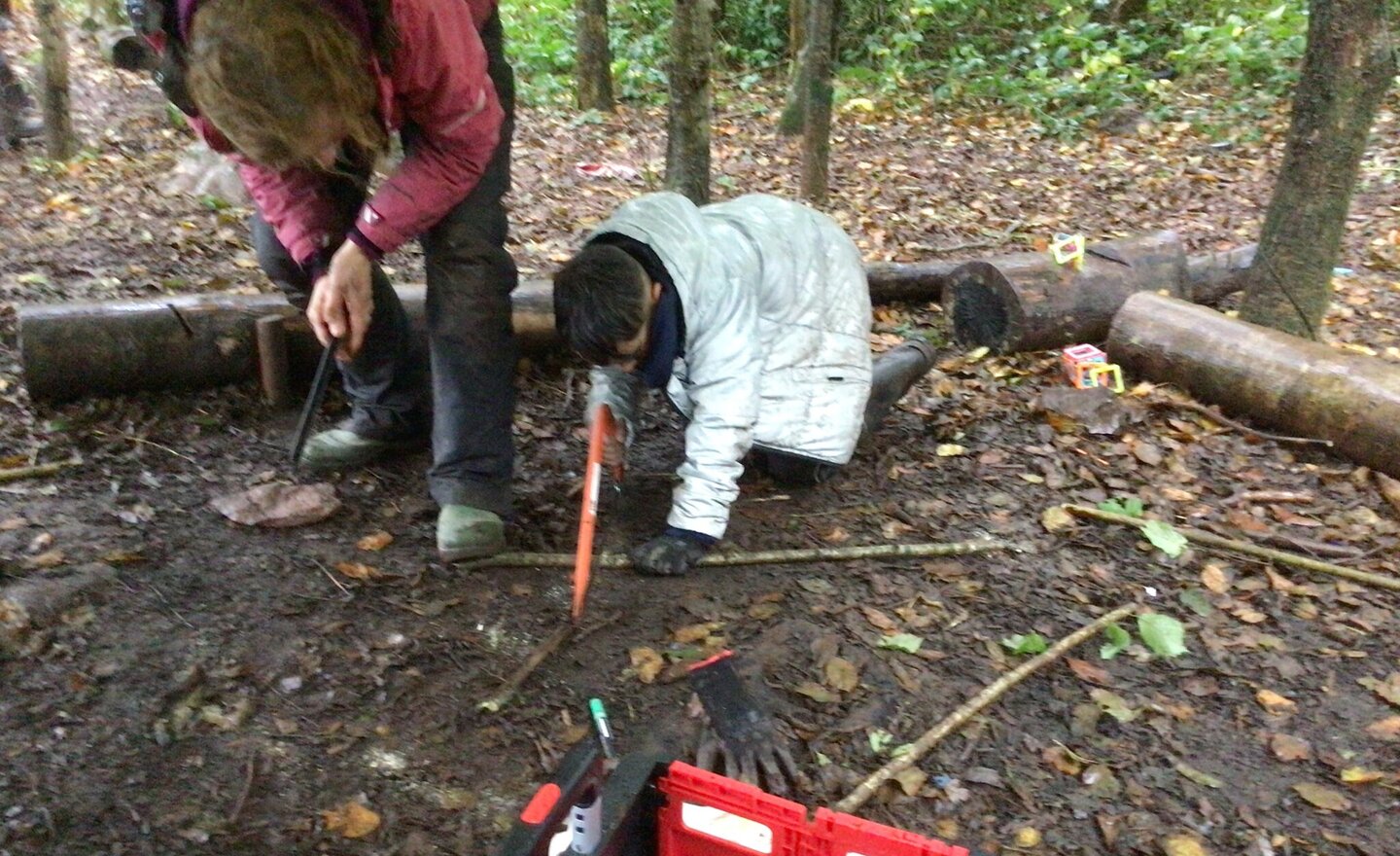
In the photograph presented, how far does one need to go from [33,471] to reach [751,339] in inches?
Result: 87.4

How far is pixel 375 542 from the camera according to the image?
286cm

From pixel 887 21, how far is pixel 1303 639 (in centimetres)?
966

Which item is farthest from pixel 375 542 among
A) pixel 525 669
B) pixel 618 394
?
pixel 618 394

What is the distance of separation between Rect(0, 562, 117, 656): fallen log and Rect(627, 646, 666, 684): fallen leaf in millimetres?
1382

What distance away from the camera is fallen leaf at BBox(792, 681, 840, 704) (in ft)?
7.83

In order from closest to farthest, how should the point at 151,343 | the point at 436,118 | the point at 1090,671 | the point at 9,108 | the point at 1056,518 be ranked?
the point at 436,118 → the point at 1090,671 → the point at 1056,518 → the point at 151,343 → the point at 9,108

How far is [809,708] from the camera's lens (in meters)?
2.37

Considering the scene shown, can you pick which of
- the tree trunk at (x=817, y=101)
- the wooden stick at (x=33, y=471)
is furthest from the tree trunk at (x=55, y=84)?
the tree trunk at (x=817, y=101)

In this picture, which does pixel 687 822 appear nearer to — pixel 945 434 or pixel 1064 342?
pixel 945 434

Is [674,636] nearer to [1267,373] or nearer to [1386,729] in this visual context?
[1386,729]

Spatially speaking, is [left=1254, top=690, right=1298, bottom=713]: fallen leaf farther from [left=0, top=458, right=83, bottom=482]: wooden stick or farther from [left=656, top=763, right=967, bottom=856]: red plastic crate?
[left=0, top=458, right=83, bottom=482]: wooden stick

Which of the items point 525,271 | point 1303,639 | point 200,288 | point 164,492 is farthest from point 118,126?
point 1303,639

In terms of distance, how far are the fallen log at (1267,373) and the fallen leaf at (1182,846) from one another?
1.93 m

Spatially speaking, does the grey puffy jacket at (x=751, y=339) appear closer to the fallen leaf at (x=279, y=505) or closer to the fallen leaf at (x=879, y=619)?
the fallen leaf at (x=879, y=619)
